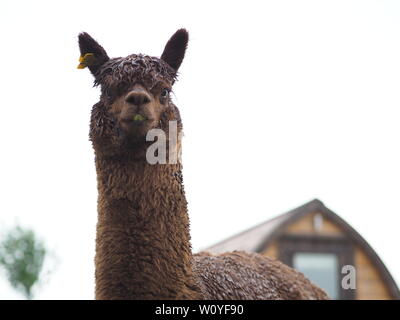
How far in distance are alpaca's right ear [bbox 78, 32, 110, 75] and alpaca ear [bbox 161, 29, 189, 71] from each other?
0.37 m

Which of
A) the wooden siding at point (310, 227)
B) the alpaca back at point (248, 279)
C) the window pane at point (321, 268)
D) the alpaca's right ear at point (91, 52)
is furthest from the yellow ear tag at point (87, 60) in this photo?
the wooden siding at point (310, 227)

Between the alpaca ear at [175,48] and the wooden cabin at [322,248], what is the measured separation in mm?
6352

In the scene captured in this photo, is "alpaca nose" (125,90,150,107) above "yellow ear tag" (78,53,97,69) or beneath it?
beneath

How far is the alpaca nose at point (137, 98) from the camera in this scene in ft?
10.3

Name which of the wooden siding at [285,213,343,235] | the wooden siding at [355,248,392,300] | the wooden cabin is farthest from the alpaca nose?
the wooden siding at [355,248,392,300]

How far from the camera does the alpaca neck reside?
311 centimetres

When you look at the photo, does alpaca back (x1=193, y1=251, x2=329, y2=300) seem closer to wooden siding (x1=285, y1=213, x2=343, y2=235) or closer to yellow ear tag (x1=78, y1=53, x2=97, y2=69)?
yellow ear tag (x1=78, y1=53, x2=97, y2=69)

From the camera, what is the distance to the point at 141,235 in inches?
125
